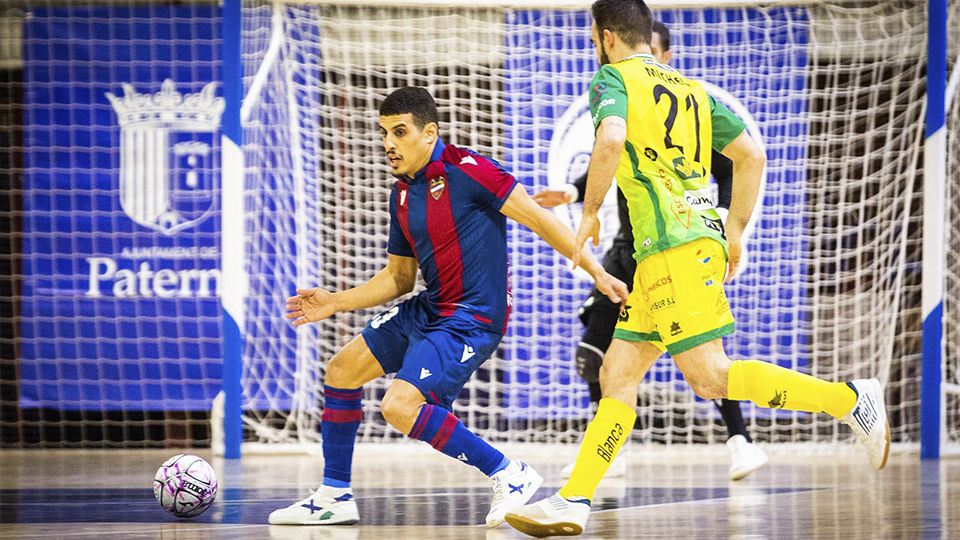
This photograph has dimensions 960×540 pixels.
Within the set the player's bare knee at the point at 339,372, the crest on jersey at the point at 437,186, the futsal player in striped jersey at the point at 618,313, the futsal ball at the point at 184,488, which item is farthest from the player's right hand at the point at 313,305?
the futsal player in striped jersey at the point at 618,313

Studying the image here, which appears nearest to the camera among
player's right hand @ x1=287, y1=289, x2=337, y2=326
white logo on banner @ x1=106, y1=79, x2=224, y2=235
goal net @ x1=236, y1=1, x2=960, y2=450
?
player's right hand @ x1=287, y1=289, x2=337, y2=326

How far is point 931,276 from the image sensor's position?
5.57 meters

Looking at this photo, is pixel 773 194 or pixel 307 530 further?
pixel 773 194

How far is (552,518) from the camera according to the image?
2807 mm

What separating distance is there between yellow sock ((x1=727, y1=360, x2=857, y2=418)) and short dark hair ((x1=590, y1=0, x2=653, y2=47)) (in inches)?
42.5

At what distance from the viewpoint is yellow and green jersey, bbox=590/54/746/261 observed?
2.86m

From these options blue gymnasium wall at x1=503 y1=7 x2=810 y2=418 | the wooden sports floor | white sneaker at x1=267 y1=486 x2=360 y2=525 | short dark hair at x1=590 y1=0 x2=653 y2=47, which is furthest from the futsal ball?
blue gymnasium wall at x1=503 y1=7 x2=810 y2=418

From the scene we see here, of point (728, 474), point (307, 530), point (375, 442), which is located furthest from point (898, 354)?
point (307, 530)

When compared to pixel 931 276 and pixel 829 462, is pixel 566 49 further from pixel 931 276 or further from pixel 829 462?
pixel 829 462

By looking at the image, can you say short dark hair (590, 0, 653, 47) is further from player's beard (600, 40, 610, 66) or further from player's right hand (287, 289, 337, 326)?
player's right hand (287, 289, 337, 326)

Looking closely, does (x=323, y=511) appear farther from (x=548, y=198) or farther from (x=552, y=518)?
(x=548, y=198)

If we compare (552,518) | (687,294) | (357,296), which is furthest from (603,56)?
(552,518)

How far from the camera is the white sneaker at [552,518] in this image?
2795 mm

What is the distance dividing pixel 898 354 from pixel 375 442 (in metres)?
3.67
